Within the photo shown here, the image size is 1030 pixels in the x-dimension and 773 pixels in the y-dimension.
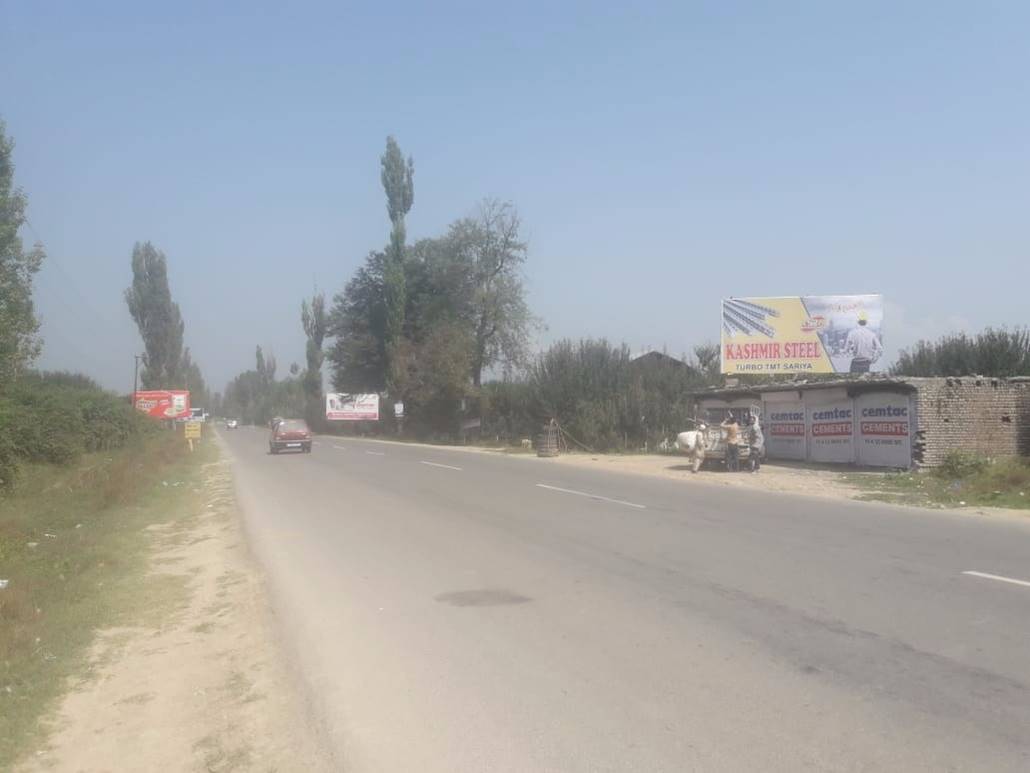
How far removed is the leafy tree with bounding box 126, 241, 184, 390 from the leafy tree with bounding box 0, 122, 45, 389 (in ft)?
133

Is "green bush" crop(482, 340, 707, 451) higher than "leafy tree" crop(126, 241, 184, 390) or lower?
lower

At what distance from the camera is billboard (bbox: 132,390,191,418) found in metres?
58.6

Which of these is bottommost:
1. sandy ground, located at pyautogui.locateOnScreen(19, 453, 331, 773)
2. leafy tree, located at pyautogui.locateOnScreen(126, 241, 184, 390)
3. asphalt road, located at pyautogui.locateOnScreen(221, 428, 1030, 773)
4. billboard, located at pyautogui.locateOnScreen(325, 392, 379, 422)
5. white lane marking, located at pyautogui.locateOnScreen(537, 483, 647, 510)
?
sandy ground, located at pyautogui.locateOnScreen(19, 453, 331, 773)

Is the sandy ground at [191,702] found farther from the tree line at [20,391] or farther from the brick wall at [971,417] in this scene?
the brick wall at [971,417]

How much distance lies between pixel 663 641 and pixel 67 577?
7.35 meters

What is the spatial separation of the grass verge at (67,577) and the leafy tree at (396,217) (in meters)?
39.8

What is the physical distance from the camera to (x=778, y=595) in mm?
8539

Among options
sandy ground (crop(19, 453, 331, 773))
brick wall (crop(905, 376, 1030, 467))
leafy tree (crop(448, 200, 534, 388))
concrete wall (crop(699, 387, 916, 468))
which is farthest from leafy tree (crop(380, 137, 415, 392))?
sandy ground (crop(19, 453, 331, 773))

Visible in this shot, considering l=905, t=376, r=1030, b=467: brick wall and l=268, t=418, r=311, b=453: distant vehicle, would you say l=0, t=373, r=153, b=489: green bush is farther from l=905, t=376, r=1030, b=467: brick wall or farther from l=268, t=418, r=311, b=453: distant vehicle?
l=905, t=376, r=1030, b=467: brick wall

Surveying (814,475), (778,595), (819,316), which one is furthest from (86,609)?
(819,316)

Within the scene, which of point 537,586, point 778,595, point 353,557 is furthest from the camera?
point 353,557

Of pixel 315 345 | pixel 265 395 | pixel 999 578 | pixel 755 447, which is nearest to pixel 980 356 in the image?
pixel 755 447

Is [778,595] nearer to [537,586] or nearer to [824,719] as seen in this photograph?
[537,586]

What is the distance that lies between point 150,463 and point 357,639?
79.4 ft
